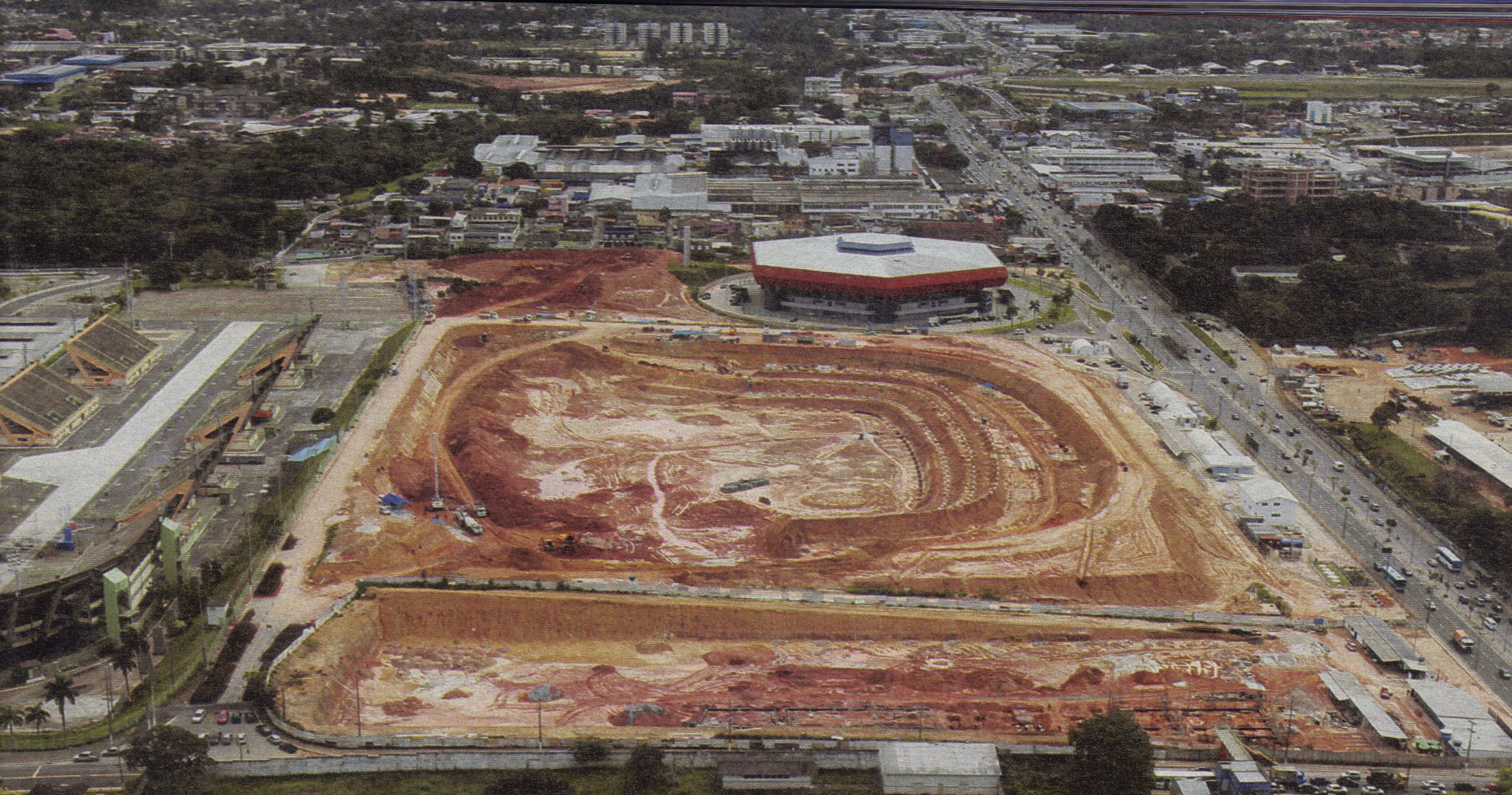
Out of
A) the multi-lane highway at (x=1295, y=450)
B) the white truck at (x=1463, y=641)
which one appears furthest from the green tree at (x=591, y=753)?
the white truck at (x=1463, y=641)

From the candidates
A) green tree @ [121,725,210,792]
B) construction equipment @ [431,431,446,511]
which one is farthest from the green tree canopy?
construction equipment @ [431,431,446,511]

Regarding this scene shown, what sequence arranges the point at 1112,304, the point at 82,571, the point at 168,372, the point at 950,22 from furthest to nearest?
1. the point at 950,22
2. the point at 1112,304
3. the point at 168,372
4. the point at 82,571

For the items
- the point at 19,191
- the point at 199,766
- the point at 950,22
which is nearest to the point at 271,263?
the point at 19,191

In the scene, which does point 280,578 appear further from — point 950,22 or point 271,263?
point 950,22

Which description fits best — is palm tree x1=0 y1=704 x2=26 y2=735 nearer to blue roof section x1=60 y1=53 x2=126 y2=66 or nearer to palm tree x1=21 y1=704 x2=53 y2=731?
palm tree x1=21 y1=704 x2=53 y2=731

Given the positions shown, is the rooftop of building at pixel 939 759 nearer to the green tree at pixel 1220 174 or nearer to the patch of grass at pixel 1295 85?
the green tree at pixel 1220 174
